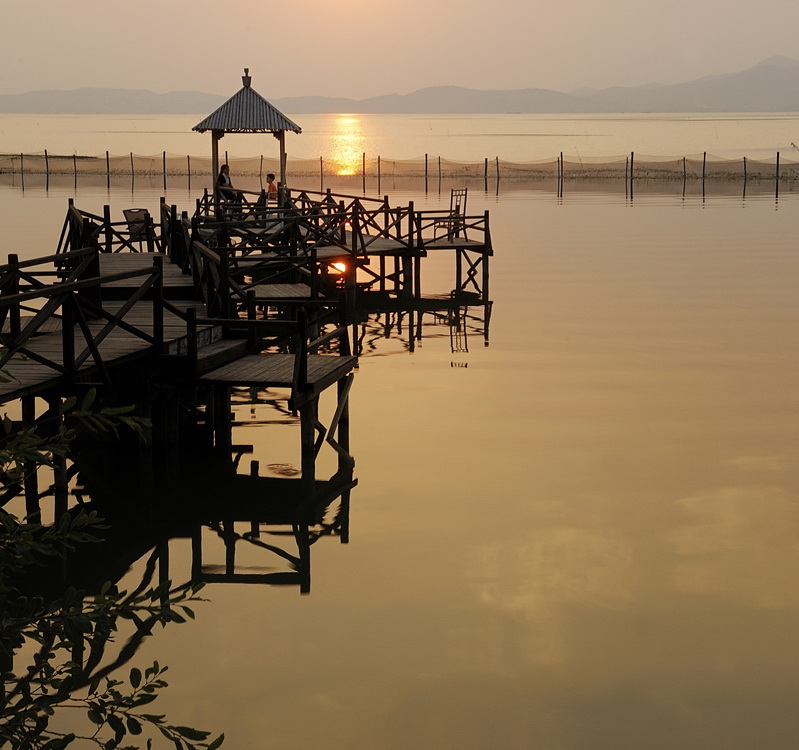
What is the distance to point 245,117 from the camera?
33125 millimetres

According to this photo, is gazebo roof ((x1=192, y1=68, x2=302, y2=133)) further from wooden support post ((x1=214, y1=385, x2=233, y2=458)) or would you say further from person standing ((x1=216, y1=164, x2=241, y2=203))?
wooden support post ((x1=214, y1=385, x2=233, y2=458))

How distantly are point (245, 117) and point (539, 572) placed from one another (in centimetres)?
2377

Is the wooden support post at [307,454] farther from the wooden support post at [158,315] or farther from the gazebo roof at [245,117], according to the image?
the gazebo roof at [245,117]

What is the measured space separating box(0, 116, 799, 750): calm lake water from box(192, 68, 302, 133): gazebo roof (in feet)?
36.2

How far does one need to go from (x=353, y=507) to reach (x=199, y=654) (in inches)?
153

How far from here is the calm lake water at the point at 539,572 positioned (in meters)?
8.59

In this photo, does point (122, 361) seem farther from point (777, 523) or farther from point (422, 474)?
point (777, 523)

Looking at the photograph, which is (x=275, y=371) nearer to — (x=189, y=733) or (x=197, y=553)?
(x=197, y=553)

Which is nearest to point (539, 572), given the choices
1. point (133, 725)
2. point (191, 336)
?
point (191, 336)

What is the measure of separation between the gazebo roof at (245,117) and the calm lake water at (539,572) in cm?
1103

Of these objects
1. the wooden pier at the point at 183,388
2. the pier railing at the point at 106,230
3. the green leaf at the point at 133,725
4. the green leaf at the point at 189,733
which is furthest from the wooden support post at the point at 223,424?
the green leaf at the point at 189,733

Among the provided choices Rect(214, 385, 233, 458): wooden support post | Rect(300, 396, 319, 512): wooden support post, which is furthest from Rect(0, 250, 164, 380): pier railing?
Rect(214, 385, 233, 458): wooden support post

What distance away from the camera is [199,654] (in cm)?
960

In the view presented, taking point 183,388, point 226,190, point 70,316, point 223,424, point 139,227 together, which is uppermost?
point 226,190
